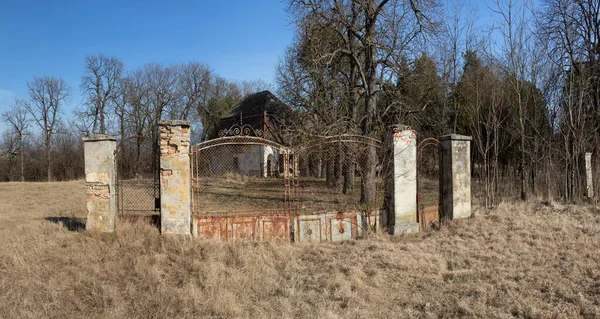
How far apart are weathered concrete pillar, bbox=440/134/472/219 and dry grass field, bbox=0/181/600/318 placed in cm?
89

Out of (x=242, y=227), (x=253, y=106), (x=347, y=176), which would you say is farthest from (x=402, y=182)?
(x=253, y=106)

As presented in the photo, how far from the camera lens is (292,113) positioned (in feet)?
64.5

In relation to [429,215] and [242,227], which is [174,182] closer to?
[242,227]

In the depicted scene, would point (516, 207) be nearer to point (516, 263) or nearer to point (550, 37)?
point (516, 263)

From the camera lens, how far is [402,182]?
8.34 metres

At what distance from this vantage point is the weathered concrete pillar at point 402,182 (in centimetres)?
827

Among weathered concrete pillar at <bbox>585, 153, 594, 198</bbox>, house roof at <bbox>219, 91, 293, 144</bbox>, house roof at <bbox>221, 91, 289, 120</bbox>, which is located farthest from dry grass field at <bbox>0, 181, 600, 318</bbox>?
house roof at <bbox>221, 91, 289, 120</bbox>

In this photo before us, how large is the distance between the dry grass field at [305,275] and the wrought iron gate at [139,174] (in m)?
0.49

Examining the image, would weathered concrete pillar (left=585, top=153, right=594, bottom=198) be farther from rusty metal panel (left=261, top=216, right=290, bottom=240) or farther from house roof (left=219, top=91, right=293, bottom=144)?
house roof (left=219, top=91, right=293, bottom=144)

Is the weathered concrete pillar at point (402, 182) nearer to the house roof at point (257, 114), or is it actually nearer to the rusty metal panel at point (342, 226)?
the rusty metal panel at point (342, 226)

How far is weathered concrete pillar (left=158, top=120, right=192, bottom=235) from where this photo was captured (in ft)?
23.5

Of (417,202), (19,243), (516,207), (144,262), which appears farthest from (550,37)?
(19,243)

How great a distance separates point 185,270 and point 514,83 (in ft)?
43.4

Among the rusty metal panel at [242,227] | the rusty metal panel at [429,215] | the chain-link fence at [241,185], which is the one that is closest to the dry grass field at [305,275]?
the rusty metal panel at [242,227]
